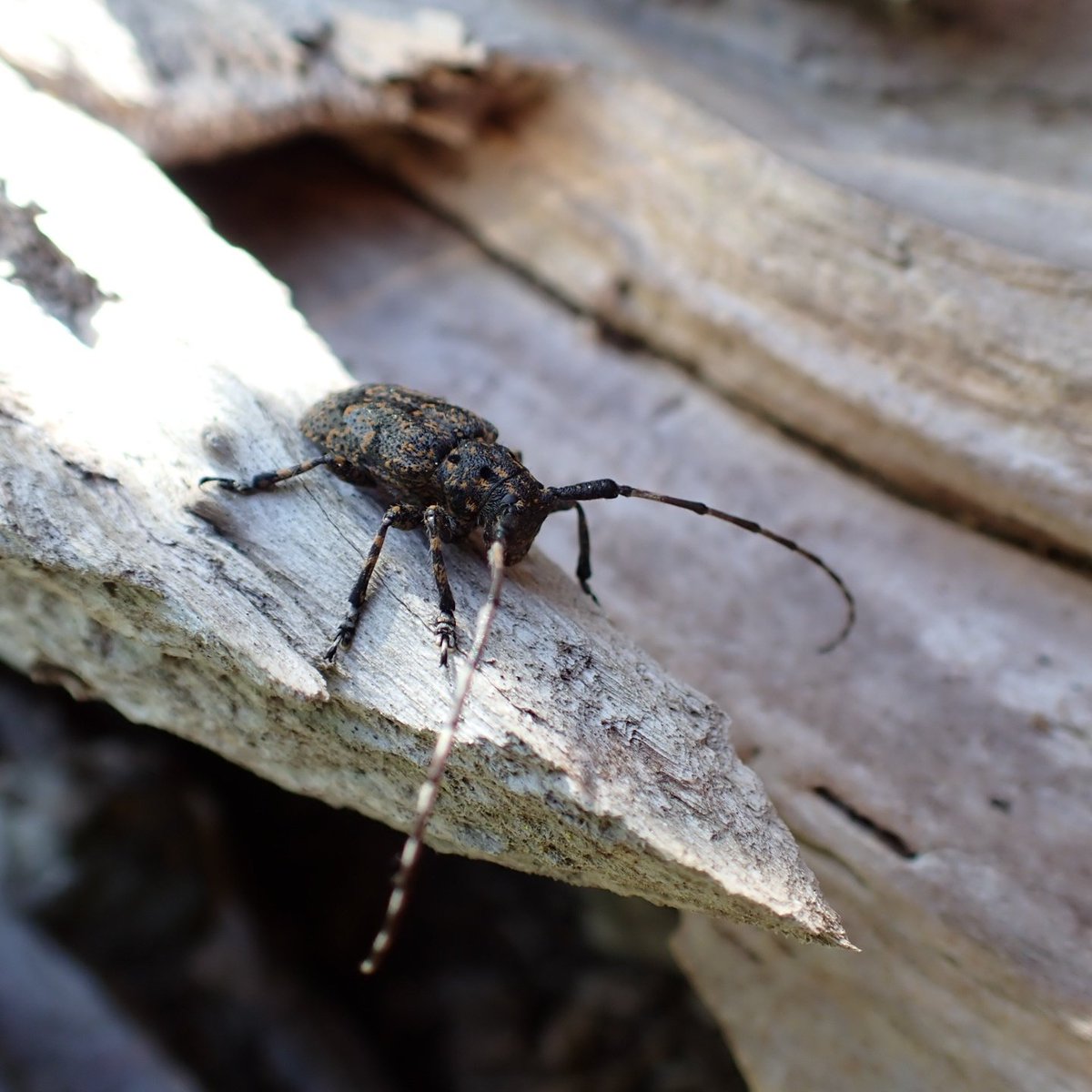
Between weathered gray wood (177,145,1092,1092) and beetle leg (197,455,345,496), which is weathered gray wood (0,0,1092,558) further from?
beetle leg (197,455,345,496)

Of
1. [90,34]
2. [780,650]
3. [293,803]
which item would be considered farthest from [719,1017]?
[90,34]

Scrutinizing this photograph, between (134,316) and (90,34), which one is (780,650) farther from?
(90,34)

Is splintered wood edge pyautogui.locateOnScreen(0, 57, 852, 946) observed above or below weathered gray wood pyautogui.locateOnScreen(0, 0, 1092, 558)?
below

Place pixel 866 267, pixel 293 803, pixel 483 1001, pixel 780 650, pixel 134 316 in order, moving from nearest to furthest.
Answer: pixel 134 316, pixel 780 650, pixel 866 267, pixel 483 1001, pixel 293 803

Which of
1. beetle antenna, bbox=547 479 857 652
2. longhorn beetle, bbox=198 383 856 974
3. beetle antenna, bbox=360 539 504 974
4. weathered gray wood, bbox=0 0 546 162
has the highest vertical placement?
weathered gray wood, bbox=0 0 546 162

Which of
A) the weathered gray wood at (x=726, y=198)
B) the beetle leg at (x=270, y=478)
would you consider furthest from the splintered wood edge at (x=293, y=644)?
the weathered gray wood at (x=726, y=198)

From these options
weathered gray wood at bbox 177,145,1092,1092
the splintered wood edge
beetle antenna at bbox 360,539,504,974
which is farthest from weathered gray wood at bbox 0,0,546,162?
beetle antenna at bbox 360,539,504,974

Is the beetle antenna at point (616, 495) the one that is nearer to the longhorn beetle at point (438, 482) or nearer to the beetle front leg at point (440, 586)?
the longhorn beetle at point (438, 482)
